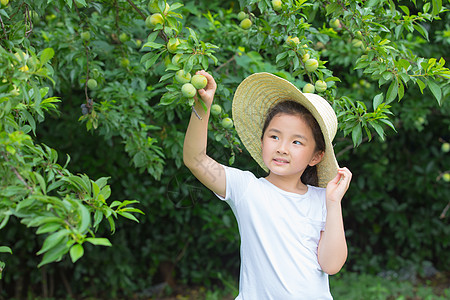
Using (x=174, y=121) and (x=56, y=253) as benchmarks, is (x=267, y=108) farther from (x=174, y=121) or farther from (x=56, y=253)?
(x=174, y=121)

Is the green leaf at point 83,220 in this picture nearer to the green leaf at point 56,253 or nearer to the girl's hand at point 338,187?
the green leaf at point 56,253

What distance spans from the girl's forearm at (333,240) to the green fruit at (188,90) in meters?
0.52

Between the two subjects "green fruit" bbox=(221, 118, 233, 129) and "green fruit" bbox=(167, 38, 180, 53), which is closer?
"green fruit" bbox=(167, 38, 180, 53)

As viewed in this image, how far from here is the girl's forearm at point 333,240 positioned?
1444mm

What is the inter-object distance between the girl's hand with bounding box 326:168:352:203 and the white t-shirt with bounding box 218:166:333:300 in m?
0.11

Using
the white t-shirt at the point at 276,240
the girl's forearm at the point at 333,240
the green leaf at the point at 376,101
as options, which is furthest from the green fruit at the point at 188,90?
the green leaf at the point at 376,101

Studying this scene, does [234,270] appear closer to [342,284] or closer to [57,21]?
[342,284]

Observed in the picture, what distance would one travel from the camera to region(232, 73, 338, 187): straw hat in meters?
1.51

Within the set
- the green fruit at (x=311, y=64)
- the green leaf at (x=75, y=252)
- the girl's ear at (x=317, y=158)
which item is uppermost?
the green fruit at (x=311, y=64)

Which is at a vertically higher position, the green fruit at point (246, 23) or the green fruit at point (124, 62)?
the green fruit at point (246, 23)

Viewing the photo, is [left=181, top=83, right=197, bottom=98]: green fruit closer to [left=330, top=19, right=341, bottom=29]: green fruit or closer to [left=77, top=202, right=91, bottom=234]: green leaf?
[left=77, top=202, right=91, bottom=234]: green leaf

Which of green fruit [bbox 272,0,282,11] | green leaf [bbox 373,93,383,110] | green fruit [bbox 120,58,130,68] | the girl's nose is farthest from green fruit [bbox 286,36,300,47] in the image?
green fruit [bbox 120,58,130,68]

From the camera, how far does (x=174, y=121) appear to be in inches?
133

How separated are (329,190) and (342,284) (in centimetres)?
290
